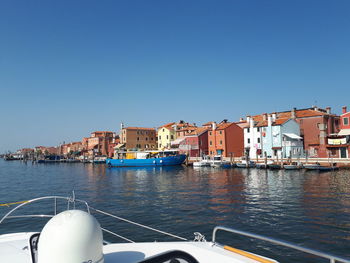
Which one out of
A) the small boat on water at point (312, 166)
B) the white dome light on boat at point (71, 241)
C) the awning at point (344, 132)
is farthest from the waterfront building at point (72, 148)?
the white dome light on boat at point (71, 241)

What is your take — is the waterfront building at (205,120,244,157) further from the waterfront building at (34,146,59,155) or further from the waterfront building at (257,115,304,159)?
the waterfront building at (34,146,59,155)

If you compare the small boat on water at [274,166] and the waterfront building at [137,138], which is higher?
the waterfront building at [137,138]

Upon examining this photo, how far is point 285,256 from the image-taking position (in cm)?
944

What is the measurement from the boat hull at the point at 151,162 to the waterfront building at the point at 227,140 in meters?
8.43

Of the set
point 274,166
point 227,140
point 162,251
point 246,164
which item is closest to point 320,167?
point 274,166

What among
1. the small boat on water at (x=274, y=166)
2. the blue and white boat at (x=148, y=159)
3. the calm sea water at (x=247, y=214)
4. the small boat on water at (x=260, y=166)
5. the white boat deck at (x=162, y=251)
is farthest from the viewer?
the blue and white boat at (x=148, y=159)

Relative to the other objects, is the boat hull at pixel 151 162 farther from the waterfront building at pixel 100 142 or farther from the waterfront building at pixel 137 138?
the waterfront building at pixel 100 142

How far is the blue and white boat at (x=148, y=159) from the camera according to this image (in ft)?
197

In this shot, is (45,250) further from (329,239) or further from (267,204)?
(267,204)

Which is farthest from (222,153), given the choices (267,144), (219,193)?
(219,193)

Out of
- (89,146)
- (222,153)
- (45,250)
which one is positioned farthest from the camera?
(89,146)

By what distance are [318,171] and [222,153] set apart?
25.0m

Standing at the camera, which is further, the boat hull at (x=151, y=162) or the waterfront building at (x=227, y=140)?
the waterfront building at (x=227, y=140)

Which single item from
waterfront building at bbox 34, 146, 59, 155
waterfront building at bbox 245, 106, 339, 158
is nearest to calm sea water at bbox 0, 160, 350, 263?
waterfront building at bbox 245, 106, 339, 158
